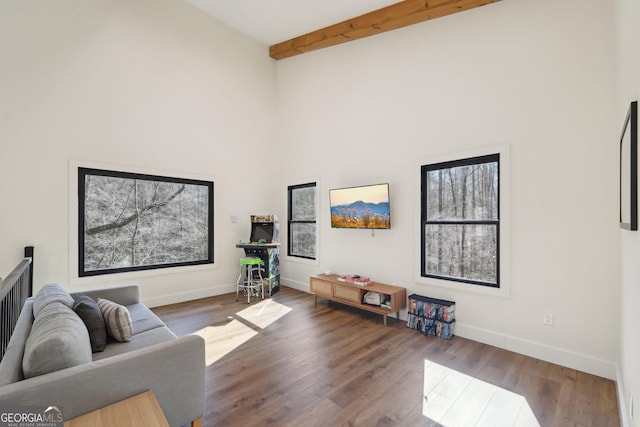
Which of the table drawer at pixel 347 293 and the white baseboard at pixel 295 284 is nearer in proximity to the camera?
the table drawer at pixel 347 293

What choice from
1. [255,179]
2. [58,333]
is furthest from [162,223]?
[58,333]

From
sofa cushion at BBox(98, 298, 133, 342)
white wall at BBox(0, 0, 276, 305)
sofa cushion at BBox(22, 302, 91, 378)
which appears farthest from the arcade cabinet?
sofa cushion at BBox(22, 302, 91, 378)

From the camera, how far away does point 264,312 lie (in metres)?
4.30

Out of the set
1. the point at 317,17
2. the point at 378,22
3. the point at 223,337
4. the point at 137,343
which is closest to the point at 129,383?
the point at 137,343

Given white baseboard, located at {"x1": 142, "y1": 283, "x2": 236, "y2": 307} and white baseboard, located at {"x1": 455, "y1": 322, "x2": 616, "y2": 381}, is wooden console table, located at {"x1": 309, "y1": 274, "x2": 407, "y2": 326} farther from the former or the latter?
white baseboard, located at {"x1": 142, "y1": 283, "x2": 236, "y2": 307}

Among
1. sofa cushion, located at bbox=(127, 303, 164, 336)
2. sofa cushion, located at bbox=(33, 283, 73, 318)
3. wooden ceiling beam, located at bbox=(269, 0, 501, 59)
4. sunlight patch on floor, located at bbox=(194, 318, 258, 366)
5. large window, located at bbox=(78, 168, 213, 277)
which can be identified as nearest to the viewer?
sofa cushion, located at bbox=(33, 283, 73, 318)

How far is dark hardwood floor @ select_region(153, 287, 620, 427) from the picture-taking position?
2.09 m

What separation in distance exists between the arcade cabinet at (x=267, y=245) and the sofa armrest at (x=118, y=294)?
2002 mm

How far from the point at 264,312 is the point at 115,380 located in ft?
9.55

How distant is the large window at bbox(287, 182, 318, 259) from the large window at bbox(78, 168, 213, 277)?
1.55 meters

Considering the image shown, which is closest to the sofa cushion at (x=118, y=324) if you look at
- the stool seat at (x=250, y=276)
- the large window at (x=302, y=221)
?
the stool seat at (x=250, y=276)

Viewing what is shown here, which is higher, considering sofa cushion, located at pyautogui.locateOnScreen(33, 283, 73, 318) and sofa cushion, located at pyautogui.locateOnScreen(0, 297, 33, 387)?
sofa cushion, located at pyautogui.locateOnScreen(33, 283, 73, 318)

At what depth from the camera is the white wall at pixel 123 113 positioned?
3.51 meters

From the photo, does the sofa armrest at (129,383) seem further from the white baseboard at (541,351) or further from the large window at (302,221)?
the large window at (302,221)
